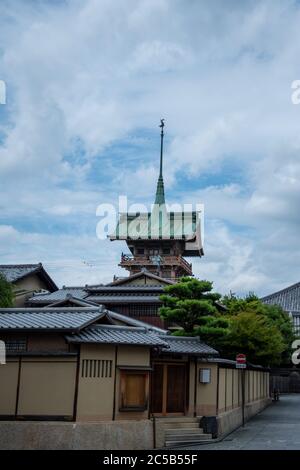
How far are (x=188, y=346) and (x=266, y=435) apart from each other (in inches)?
207

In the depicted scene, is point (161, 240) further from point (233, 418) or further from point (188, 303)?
point (188, 303)

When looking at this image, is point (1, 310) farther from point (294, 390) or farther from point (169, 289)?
point (294, 390)

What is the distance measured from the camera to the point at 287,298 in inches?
2958

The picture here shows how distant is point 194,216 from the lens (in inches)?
2869

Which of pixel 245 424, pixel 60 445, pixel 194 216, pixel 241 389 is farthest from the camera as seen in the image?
pixel 194 216

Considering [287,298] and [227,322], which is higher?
[287,298]

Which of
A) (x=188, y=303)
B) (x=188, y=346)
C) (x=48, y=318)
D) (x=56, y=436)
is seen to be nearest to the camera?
(x=56, y=436)

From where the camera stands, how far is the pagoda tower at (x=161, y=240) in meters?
65.3

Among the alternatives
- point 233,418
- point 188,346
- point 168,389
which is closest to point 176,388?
point 168,389

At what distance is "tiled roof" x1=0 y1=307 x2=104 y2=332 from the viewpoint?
19.2 metres

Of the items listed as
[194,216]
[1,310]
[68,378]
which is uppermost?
[194,216]

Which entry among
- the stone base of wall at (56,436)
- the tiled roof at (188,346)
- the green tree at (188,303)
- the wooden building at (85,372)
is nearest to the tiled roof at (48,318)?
the wooden building at (85,372)

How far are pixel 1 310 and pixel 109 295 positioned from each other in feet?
63.0

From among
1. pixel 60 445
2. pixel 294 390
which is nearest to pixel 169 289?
pixel 60 445
